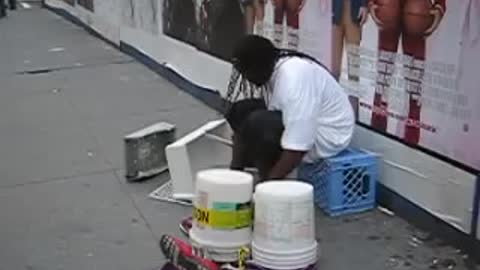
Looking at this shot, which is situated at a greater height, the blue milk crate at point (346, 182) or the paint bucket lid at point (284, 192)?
the paint bucket lid at point (284, 192)

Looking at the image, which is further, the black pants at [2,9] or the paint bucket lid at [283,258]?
the black pants at [2,9]

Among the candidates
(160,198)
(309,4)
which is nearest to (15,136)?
(160,198)

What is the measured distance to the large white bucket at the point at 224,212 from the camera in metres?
3.14

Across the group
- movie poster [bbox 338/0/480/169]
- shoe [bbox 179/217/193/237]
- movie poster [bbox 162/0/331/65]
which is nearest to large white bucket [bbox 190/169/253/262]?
shoe [bbox 179/217/193/237]

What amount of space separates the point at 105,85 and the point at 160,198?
152 inches

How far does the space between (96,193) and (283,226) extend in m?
1.75

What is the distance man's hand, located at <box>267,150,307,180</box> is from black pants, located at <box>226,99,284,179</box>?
93 millimetres

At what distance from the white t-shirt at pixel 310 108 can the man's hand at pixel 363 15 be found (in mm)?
362

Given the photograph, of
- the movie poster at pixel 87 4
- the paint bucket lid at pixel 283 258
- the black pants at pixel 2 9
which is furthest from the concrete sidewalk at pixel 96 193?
the black pants at pixel 2 9

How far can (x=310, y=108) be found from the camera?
3.77 metres

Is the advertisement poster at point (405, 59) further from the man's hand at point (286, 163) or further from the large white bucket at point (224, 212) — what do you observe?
the large white bucket at point (224, 212)

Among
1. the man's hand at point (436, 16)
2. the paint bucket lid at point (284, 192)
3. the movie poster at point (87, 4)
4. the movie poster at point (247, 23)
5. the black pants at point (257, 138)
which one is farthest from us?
the movie poster at point (87, 4)

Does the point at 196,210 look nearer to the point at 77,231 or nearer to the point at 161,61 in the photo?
the point at 77,231

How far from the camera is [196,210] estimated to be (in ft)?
10.8
